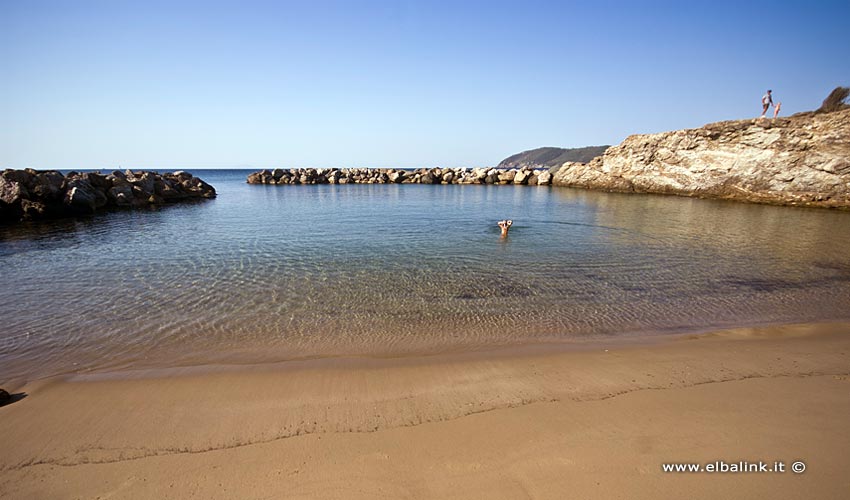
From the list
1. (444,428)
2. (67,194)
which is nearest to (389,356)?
(444,428)

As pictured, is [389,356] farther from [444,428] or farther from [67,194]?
[67,194]

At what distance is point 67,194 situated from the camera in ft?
74.2

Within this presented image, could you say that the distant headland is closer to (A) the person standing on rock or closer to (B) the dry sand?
(A) the person standing on rock

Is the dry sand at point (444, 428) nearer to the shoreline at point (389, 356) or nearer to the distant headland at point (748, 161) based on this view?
the shoreline at point (389, 356)

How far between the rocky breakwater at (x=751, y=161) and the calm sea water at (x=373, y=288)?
42.7 feet

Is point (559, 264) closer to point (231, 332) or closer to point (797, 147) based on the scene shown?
point (231, 332)

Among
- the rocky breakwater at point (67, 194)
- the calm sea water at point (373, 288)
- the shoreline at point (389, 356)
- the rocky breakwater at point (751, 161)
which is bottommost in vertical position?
the shoreline at point (389, 356)

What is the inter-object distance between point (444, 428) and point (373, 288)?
562cm

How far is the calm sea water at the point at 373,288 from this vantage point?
6465 millimetres

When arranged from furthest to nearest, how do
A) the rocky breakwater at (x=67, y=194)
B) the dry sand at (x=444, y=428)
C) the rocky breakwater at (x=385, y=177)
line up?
1. the rocky breakwater at (x=385, y=177)
2. the rocky breakwater at (x=67, y=194)
3. the dry sand at (x=444, y=428)

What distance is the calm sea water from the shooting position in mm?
6465

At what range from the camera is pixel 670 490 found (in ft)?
10.1

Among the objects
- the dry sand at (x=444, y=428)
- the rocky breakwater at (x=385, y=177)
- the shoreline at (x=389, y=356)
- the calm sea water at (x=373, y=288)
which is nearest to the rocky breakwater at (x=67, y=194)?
the calm sea water at (x=373, y=288)

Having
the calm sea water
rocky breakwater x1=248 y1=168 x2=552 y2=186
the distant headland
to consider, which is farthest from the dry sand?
rocky breakwater x1=248 y1=168 x2=552 y2=186
